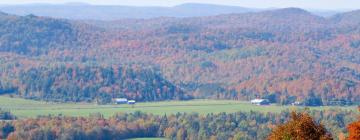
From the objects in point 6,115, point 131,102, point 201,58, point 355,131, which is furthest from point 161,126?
point 201,58

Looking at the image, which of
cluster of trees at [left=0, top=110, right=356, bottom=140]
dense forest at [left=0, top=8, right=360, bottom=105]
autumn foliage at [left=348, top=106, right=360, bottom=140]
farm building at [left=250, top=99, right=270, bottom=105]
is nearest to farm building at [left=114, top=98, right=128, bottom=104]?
dense forest at [left=0, top=8, right=360, bottom=105]

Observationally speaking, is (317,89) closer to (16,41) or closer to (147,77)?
(147,77)

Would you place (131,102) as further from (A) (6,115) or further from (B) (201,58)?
(B) (201,58)

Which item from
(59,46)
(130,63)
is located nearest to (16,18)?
(59,46)

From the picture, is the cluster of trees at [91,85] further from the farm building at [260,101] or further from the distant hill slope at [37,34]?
the distant hill slope at [37,34]

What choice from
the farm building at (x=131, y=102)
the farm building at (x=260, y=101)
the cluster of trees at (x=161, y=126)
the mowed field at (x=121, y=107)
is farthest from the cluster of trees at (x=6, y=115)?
the farm building at (x=260, y=101)

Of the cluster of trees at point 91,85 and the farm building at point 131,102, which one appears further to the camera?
the cluster of trees at point 91,85

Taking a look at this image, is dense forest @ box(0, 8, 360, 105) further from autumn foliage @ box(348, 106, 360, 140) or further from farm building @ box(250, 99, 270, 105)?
autumn foliage @ box(348, 106, 360, 140)
